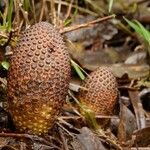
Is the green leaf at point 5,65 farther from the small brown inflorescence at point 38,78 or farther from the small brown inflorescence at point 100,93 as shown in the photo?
the small brown inflorescence at point 100,93

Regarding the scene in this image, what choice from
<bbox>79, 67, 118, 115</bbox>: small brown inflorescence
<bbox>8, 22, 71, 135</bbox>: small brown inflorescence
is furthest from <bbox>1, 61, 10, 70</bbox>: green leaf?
<bbox>79, 67, 118, 115</bbox>: small brown inflorescence

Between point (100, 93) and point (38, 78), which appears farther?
point (100, 93)

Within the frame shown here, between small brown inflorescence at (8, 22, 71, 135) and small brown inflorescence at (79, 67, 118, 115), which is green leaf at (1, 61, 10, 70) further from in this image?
small brown inflorescence at (79, 67, 118, 115)

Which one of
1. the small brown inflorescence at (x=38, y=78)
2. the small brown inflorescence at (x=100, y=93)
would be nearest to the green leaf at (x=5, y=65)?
the small brown inflorescence at (x=38, y=78)

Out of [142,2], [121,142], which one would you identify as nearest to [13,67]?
[121,142]

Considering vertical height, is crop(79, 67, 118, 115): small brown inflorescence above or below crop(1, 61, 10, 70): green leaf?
below

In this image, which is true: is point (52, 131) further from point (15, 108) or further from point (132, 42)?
point (132, 42)
